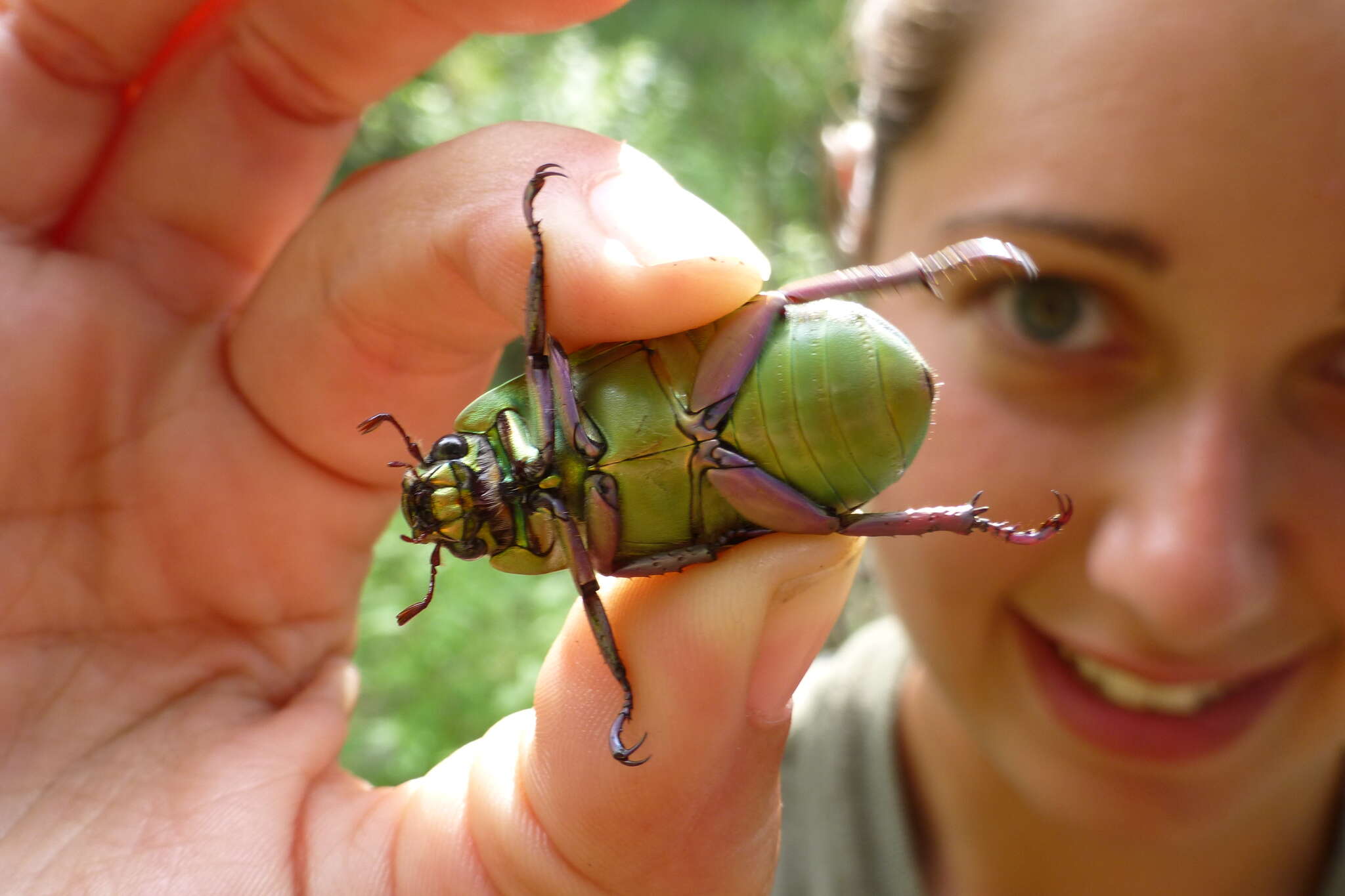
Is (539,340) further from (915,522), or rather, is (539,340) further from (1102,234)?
(1102,234)

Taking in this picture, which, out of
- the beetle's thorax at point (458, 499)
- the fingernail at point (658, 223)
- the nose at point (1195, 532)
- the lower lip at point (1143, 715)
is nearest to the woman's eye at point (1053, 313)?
the nose at point (1195, 532)

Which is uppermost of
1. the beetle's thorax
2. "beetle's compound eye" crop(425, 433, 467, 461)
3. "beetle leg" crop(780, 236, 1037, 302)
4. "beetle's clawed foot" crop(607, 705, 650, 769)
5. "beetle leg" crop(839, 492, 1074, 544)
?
"beetle leg" crop(780, 236, 1037, 302)

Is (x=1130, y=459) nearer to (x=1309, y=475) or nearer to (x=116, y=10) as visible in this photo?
(x=1309, y=475)

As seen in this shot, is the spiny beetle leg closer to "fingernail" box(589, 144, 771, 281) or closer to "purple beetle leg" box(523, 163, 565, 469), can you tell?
"purple beetle leg" box(523, 163, 565, 469)

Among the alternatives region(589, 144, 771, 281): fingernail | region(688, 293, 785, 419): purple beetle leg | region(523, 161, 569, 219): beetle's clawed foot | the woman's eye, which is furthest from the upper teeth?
region(523, 161, 569, 219): beetle's clawed foot

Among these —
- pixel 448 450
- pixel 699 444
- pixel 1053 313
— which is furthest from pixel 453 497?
pixel 1053 313

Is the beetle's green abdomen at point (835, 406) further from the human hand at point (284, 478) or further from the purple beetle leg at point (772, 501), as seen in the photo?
the human hand at point (284, 478)

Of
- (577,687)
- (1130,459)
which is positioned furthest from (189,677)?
(1130,459)
